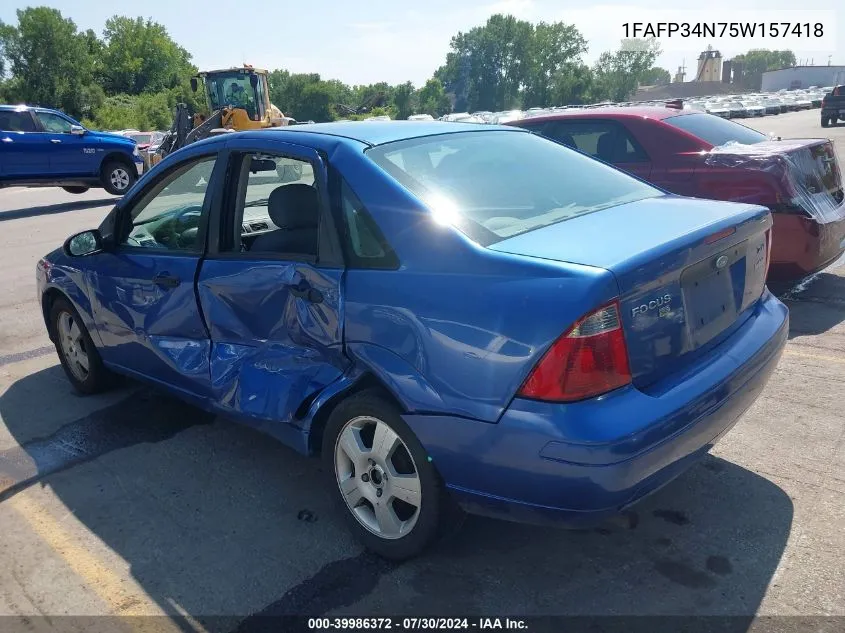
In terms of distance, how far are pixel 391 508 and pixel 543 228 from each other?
1242 millimetres

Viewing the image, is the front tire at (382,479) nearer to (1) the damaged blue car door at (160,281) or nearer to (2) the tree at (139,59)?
(1) the damaged blue car door at (160,281)

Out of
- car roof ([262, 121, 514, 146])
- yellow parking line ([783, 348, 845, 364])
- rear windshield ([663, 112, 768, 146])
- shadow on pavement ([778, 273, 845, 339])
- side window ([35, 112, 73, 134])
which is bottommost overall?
shadow on pavement ([778, 273, 845, 339])

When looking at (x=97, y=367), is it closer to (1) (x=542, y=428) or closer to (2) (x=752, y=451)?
(1) (x=542, y=428)

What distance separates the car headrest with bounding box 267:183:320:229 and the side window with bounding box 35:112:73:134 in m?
14.5

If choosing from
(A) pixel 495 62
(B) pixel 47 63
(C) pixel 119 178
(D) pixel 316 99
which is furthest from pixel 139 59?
(C) pixel 119 178

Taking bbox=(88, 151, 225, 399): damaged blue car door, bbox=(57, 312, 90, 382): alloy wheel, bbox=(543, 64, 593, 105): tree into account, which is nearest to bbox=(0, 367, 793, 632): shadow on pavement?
bbox=(88, 151, 225, 399): damaged blue car door

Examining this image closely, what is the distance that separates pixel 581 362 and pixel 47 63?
75202mm

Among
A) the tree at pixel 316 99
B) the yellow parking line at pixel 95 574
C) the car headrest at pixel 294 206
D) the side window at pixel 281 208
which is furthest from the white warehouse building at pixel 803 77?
the yellow parking line at pixel 95 574

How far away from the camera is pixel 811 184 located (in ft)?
19.0

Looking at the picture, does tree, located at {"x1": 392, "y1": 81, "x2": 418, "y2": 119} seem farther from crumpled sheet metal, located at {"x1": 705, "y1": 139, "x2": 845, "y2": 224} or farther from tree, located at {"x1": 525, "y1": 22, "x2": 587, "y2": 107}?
crumpled sheet metal, located at {"x1": 705, "y1": 139, "x2": 845, "y2": 224}

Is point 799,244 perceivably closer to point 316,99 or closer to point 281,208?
point 281,208

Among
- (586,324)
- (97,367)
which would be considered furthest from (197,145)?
(586,324)

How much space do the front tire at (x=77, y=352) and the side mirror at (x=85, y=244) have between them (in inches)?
17.7

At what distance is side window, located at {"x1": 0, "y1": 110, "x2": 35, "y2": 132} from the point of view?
15273 mm
